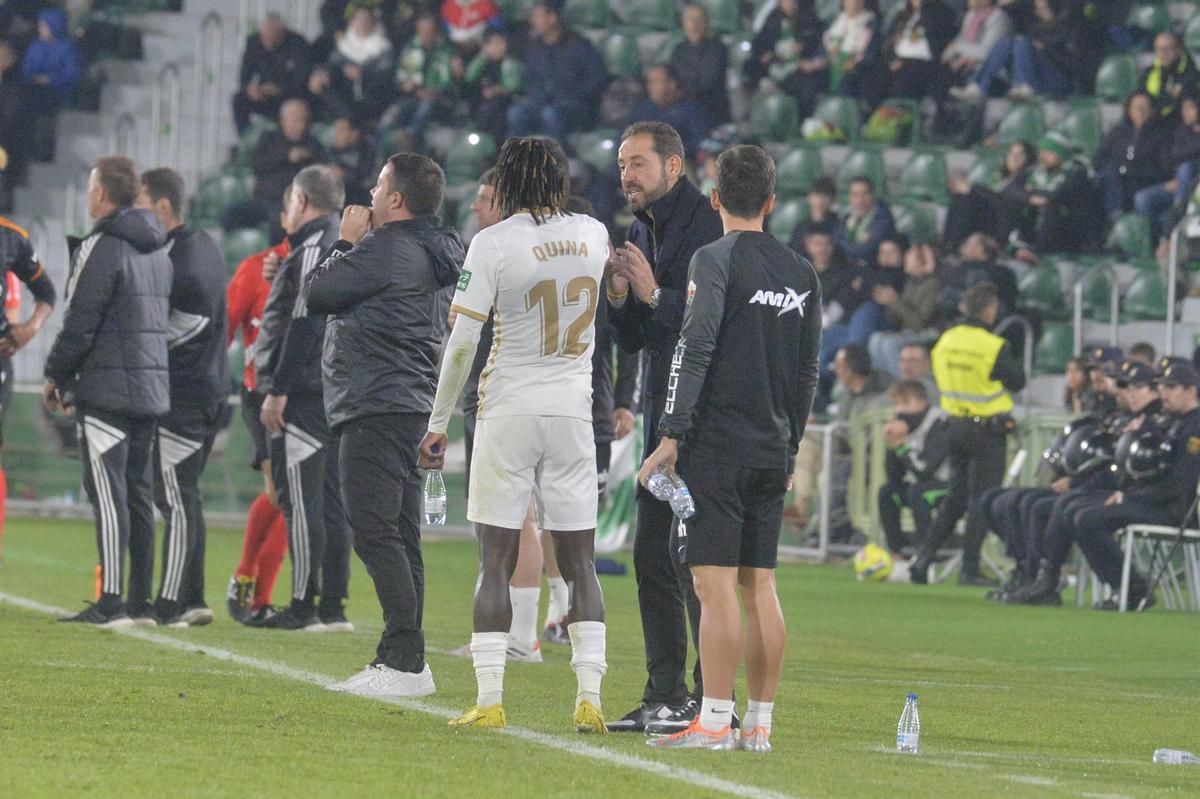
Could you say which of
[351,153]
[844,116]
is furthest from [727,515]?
[351,153]

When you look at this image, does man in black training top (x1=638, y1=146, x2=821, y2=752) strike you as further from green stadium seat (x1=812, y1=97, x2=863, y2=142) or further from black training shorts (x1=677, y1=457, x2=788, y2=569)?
green stadium seat (x1=812, y1=97, x2=863, y2=142)

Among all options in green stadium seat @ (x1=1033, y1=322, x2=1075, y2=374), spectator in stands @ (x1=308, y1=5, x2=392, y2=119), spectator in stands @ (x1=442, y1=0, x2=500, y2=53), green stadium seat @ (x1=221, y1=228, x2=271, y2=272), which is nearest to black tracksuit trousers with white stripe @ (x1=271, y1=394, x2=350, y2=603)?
green stadium seat @ (x1=1033, y1=322, x2=1075, y2=374)

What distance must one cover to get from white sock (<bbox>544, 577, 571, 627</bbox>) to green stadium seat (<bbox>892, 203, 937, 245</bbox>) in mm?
10638

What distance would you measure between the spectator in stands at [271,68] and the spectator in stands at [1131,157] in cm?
938

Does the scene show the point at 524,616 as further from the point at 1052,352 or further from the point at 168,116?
the point at 168,116

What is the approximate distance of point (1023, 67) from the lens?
68.7ft

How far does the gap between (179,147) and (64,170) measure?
149cm

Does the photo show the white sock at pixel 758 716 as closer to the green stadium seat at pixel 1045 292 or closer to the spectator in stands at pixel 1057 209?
the green stadium seat at pixel 1045 292

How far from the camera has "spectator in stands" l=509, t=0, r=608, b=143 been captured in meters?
22.5

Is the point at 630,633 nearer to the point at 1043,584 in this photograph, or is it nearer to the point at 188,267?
the point at 188,267

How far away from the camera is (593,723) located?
655 centimetres

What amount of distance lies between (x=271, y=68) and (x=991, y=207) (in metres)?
8.99

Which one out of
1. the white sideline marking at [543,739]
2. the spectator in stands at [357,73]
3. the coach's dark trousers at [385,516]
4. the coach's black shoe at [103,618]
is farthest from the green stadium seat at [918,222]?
the coach's dark trousers at [385,516]

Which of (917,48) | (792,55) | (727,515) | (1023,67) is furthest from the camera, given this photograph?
(792,55)
